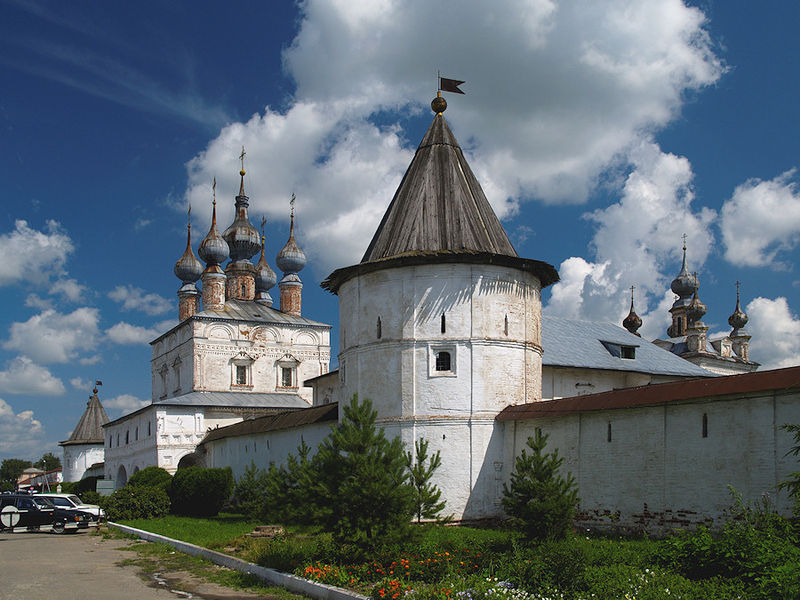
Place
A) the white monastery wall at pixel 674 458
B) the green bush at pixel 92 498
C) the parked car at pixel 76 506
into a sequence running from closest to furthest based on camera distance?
the white monastery wall at pixel 674 458, the parked car at pixel 76 506, the green bush at pixel 92 498

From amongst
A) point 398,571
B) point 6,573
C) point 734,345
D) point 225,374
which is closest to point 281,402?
point 225,374

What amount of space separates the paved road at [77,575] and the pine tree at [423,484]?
3.11 m

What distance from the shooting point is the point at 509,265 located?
18.2m

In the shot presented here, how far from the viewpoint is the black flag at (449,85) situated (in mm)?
20531

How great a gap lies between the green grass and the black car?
1.45 meters

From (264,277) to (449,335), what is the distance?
3371 centimetres

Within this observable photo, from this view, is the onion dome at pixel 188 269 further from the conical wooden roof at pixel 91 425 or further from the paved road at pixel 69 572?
the paved road at pixel 69 572

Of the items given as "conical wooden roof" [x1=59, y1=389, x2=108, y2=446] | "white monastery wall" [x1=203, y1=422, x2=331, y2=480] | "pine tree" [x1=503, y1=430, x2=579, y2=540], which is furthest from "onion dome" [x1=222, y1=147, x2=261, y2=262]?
"pine tree" [x1=503, y1=430, x2=579, y2=540]

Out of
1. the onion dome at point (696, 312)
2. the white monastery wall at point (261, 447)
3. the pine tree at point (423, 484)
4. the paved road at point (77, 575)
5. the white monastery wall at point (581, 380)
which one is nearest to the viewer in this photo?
the paved road at point (77, 575)

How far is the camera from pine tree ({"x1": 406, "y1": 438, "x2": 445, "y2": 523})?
40.8 ft

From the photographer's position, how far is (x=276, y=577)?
11.1m

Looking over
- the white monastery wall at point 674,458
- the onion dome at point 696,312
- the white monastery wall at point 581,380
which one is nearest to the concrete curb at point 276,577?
the white monastery wall at point 674,458

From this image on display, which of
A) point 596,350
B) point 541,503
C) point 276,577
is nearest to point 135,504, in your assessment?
point 276,577

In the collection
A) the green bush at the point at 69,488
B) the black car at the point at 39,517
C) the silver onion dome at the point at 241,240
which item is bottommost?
the green bush at the point at 69,488
